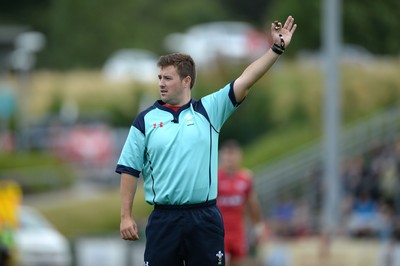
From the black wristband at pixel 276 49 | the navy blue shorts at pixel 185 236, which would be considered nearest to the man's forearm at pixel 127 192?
the navy blue shorts at pixel 185 236

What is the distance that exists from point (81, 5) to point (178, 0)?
12.6m

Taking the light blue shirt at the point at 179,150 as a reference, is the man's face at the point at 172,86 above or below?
above

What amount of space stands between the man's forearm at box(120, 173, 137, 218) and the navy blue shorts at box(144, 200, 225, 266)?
207 mm

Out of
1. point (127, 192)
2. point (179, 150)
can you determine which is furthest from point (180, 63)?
point (127, 192)

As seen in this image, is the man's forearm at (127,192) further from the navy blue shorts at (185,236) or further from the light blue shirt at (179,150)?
the navy blue shorts at (185,236)

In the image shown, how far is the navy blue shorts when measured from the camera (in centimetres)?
930

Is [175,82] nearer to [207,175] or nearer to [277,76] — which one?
[207,175]

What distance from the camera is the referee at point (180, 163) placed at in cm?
927

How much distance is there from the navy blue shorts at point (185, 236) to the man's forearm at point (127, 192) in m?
0.21

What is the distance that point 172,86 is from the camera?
30.6ft

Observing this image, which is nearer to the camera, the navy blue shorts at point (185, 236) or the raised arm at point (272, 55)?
the raised arm at point (272, 55)

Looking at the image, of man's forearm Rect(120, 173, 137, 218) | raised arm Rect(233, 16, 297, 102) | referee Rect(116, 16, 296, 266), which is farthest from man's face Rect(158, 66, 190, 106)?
man's forearm Rect(120, 173, 137, 218)

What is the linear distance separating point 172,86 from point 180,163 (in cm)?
56

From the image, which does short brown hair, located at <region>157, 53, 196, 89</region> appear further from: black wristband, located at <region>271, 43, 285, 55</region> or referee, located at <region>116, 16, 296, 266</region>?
black wristband, located at <region>271, 43, 285, 55</region>
